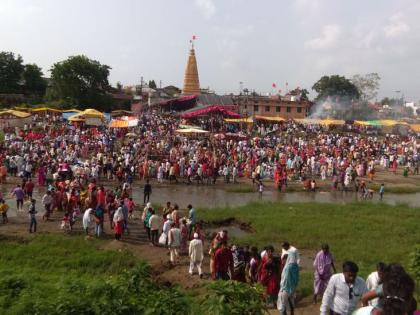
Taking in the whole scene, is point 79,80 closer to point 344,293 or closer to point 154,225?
point 154,225

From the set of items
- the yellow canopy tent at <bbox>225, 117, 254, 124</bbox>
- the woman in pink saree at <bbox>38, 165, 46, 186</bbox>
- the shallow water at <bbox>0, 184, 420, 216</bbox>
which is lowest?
the shallow water at <bbox>0, 184, 420, 216</bbox>

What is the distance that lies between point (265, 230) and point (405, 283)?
38.9 feet

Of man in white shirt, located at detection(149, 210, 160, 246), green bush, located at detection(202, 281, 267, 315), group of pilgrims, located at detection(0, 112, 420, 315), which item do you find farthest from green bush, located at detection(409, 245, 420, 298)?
man in white shirt, located at detection(149, 210, 160, 246)

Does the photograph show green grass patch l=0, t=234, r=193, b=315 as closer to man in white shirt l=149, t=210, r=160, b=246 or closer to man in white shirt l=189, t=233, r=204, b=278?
man in white shirt l=149, t=210, r=160, b=246

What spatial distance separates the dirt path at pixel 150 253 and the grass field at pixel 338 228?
903 millimetres

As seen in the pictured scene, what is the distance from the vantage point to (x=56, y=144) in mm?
30266

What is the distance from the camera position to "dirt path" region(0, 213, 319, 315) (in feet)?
36.1

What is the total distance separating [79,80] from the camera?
6100 centimetres

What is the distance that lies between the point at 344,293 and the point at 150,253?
822 centimetres

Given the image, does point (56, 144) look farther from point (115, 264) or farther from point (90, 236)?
point (115, 264)

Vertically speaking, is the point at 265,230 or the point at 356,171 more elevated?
the point at 356,171

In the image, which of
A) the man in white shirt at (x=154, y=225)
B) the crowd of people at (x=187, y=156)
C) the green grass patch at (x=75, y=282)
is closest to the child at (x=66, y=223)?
the green grass patch at (x=75, y=282)

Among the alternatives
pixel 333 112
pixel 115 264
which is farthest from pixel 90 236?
pixel 333 112

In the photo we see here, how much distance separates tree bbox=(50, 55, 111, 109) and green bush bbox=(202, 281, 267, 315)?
5758 cm
